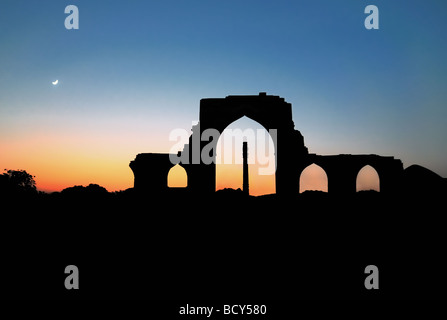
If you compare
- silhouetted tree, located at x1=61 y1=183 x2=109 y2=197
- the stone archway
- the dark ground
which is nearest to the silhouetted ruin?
the stone archway

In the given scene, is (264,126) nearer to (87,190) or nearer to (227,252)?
(227,252)

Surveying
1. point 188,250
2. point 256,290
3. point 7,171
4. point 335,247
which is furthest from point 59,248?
point 7,171

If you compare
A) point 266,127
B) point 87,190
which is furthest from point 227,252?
point 87,190

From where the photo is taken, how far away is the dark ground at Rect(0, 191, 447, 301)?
4.79 metres

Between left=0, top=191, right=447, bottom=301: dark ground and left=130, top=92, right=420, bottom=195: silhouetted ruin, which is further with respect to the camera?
left=130, top=92, right=420, bottom=195: silhouetted ruin

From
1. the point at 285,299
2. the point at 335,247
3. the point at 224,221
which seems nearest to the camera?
the point at 285,299

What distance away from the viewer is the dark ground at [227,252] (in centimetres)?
479

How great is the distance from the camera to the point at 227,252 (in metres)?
6.16

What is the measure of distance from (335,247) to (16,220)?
8.76m

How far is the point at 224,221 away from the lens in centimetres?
827

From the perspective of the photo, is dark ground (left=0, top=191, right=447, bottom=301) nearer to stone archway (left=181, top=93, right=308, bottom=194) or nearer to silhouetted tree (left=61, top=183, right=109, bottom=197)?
stone archway (left=181, top=93, right=308, bottom=194)

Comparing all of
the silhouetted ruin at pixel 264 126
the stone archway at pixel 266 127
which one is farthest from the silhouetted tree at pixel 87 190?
the stone archway at pixel 266 127
